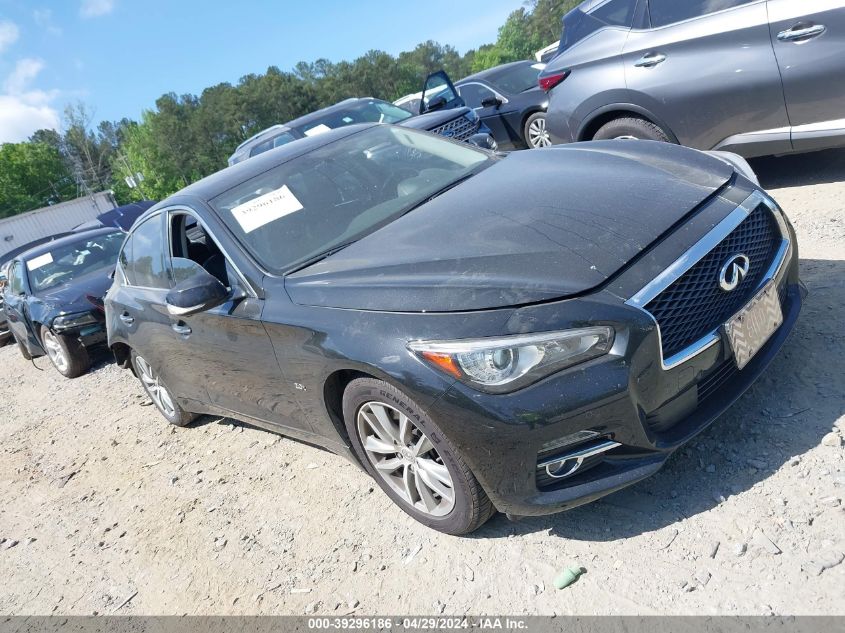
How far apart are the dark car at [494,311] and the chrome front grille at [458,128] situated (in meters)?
3.81

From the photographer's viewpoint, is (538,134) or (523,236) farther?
(538,134)

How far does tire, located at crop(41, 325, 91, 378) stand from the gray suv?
5.99 m

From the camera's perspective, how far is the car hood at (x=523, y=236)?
7.66 ft

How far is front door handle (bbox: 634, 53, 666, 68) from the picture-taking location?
16.6 feet

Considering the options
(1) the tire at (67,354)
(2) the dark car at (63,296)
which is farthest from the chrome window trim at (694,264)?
(1) the tire at (67,354)

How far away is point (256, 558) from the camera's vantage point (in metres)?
3.13

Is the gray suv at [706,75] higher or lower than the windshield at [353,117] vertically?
lower

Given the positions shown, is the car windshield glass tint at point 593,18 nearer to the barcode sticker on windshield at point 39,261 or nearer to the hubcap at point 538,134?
the hubcap at point 538,134

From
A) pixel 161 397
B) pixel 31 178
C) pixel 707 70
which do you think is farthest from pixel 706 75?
pixel 31 178

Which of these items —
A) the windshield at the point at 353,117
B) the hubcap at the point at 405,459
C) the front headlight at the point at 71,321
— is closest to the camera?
the hubcap at the point at 405,459

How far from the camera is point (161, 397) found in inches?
199

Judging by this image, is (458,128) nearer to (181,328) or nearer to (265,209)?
(265,209)

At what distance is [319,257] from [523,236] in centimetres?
100

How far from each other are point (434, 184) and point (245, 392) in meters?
1.51
